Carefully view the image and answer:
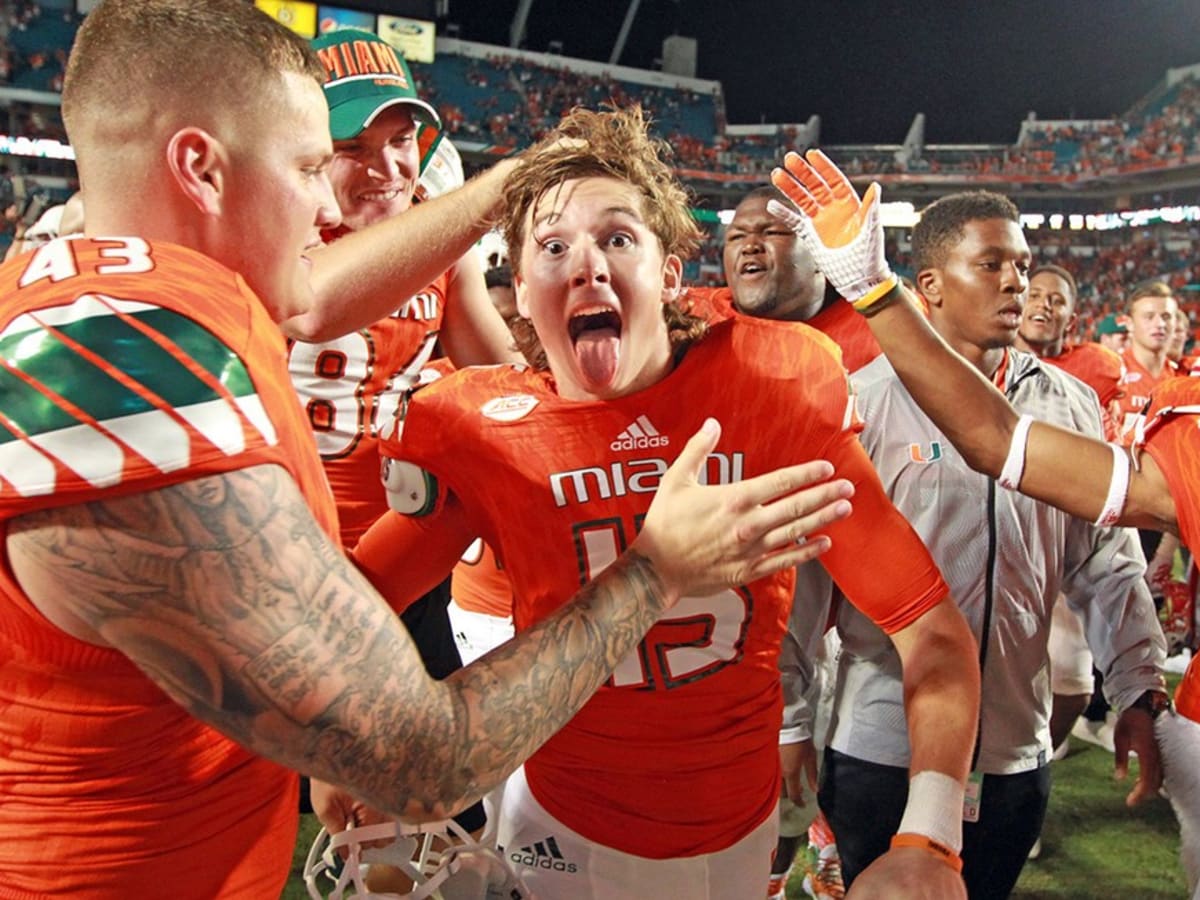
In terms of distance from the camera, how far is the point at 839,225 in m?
2.48

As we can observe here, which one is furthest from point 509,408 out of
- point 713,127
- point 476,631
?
point 713,127

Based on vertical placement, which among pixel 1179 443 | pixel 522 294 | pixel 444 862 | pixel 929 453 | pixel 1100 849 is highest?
pixel 522 294

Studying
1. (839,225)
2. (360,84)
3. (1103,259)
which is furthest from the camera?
(1103,259)

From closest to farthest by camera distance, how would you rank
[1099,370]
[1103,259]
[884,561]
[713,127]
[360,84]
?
[884,561] → [360,84] → [1099,370] → [1103,259] → [713,127]

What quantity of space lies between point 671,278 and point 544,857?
1.38 metres

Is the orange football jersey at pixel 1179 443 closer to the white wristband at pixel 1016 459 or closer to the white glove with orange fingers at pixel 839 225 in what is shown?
the white wristband at pixel 1016 459

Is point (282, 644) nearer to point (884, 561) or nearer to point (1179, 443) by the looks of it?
point (884, 561)

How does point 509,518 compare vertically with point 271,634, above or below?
below

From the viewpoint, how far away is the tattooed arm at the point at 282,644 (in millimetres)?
1063

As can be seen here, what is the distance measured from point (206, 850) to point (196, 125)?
1059 mm

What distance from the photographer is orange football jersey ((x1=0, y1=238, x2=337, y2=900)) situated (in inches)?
40.6

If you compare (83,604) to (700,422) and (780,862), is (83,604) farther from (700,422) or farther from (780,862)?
(780,862)

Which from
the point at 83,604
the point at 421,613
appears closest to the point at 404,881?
the point at 421,613

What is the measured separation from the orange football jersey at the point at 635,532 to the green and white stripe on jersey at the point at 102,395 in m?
0.96
